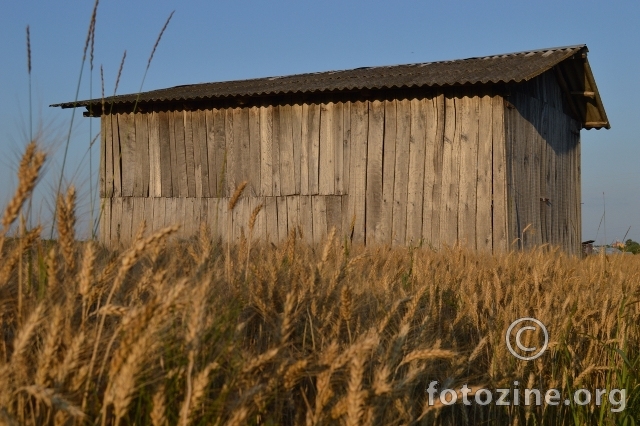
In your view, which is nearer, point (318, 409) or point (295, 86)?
point (318, 409)

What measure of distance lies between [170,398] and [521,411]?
2.00 m

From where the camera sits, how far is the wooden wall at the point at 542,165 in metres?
12.2

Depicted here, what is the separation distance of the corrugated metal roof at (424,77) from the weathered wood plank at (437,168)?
0.49 metres

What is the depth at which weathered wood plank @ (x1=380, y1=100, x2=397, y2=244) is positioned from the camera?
12.6 m

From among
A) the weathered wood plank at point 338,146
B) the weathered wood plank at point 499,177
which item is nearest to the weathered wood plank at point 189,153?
the weathered wood plank at point 338,146

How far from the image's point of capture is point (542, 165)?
13.9 m

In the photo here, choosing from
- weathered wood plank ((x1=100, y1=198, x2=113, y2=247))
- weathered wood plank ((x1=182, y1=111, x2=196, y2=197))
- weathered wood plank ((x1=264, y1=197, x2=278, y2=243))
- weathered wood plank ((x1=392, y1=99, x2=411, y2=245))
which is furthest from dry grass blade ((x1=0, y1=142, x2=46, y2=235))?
weathered wood plank ((x1=182, y1=111, x2=196, y2=197))

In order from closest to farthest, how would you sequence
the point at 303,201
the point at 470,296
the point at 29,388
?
the point at 29,388
the point at 470,296
the point at 303,201

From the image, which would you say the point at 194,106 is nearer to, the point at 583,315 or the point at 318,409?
the point at 583,315

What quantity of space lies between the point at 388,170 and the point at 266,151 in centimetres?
251

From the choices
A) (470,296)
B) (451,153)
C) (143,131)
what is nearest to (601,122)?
(451,153)

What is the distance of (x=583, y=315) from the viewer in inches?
157

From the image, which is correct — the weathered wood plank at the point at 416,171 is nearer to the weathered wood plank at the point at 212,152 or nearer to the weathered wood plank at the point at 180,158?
the weathered wood plank at the point at 212,152

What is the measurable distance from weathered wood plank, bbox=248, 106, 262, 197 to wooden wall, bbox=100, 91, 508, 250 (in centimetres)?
2
